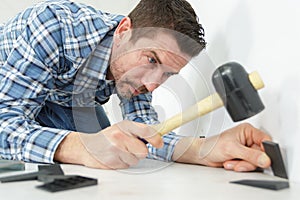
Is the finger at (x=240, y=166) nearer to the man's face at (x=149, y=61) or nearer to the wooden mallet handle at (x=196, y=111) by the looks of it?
the wooden mallet handle at (x=196, y=111)

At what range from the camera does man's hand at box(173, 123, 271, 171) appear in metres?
0.87

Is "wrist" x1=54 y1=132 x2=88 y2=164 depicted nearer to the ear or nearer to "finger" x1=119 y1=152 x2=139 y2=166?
"finger" x1=119 y1=152 x2=139 y2=166

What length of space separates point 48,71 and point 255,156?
1.69ft

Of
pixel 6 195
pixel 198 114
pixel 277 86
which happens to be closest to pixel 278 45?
pixel 277 86

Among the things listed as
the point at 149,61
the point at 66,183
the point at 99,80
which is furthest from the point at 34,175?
the point at 99,80

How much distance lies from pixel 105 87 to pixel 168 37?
1.05 feet

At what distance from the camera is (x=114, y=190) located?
0.67 m

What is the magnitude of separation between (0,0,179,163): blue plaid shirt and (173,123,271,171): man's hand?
7 centimetres

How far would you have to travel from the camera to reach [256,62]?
36.6 inches

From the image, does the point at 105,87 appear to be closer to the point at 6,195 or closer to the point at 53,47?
the point at 53,47

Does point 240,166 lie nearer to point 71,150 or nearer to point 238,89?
point 238,89

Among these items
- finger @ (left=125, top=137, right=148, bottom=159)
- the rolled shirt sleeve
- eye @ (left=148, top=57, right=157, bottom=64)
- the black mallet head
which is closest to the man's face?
eye @ (left=148, top=57, right=157, bottom=64)

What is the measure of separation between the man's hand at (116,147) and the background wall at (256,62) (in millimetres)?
190

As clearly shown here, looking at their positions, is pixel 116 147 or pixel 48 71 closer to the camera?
pixel 116 147
